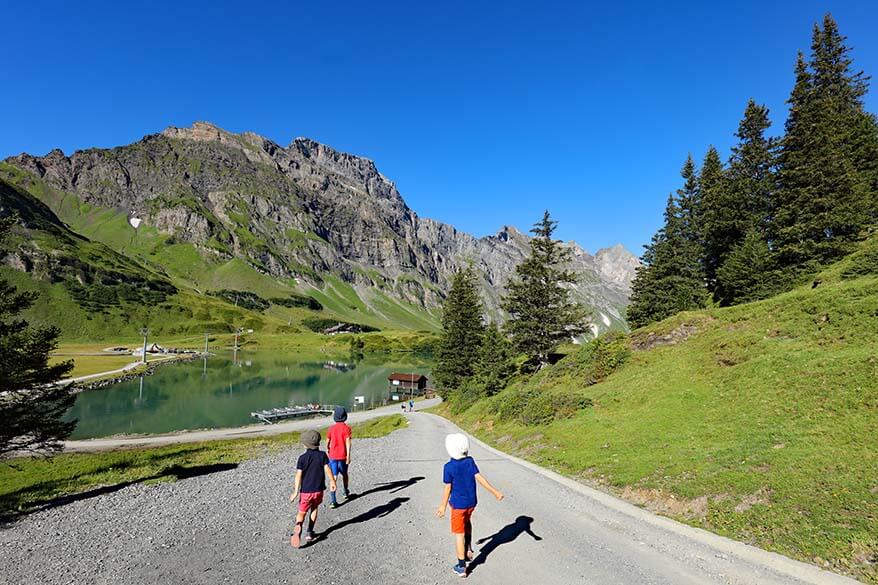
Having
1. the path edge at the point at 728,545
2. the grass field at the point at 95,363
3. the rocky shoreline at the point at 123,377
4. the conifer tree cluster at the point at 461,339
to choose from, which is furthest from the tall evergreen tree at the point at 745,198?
the grass field at the point at 95,363

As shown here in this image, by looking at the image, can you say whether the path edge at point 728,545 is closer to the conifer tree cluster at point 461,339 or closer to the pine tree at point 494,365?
the pine tree at point 494,365

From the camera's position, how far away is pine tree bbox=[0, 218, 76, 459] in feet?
65.6

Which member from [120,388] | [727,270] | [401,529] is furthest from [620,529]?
[120,388]

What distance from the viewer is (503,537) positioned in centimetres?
1022

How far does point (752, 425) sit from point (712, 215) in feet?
123

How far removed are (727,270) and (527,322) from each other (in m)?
18.8

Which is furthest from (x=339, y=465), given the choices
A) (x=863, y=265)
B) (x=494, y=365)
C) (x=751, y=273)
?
(x=751, y=273)

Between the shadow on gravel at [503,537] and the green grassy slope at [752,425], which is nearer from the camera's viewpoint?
the shadow on gravel at [503,537]

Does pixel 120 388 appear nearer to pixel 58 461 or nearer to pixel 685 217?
pixel 58 461

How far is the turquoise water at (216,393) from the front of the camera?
6525 cm

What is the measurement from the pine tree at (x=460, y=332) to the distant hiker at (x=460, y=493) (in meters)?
53.6

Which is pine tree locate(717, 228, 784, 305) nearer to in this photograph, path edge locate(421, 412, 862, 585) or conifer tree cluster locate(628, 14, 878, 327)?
conifer tree cluster locate(628, 14, 878, 327)

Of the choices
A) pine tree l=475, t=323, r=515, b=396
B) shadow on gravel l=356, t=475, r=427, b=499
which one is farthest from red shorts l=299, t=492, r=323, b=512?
pine tree l=475, t=323, r=515, b=396

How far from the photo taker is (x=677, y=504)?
41.2ft
